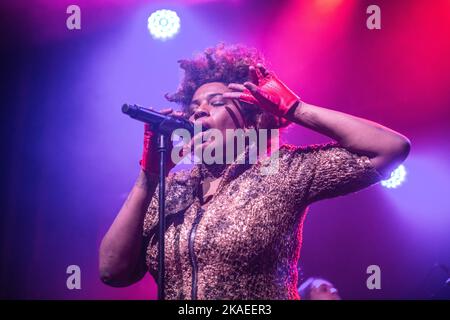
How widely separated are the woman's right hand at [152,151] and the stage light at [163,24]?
272cm

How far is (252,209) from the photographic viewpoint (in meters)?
1.85

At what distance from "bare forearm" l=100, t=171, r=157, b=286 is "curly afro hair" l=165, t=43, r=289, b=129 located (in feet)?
2.04

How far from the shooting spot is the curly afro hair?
2.35 metres

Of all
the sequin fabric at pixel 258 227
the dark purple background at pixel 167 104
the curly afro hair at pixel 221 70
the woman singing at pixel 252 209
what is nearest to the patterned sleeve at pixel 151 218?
the woman singing at pixel 252 209

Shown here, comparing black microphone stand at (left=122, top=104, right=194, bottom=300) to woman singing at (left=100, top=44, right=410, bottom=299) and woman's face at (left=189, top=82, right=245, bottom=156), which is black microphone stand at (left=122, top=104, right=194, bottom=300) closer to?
woman singing at (left=100, top=44, right=410, bottom=299)

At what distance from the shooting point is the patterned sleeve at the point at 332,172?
6.07 ft

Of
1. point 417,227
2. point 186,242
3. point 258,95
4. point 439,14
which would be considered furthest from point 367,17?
point 186,242

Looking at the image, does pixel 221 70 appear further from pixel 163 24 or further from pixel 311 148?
pixel 163 24

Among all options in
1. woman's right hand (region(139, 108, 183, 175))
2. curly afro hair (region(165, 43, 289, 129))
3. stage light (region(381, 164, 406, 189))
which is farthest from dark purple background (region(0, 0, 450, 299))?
woman's right hand (region(139, 108, 183, 175))

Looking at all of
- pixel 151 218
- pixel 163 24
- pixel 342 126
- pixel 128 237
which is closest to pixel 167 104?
pixel 163 24

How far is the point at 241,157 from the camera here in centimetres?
211

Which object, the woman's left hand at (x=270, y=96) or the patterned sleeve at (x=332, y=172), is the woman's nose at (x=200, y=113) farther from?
the patterned sleeve at (x=332, y=172)
